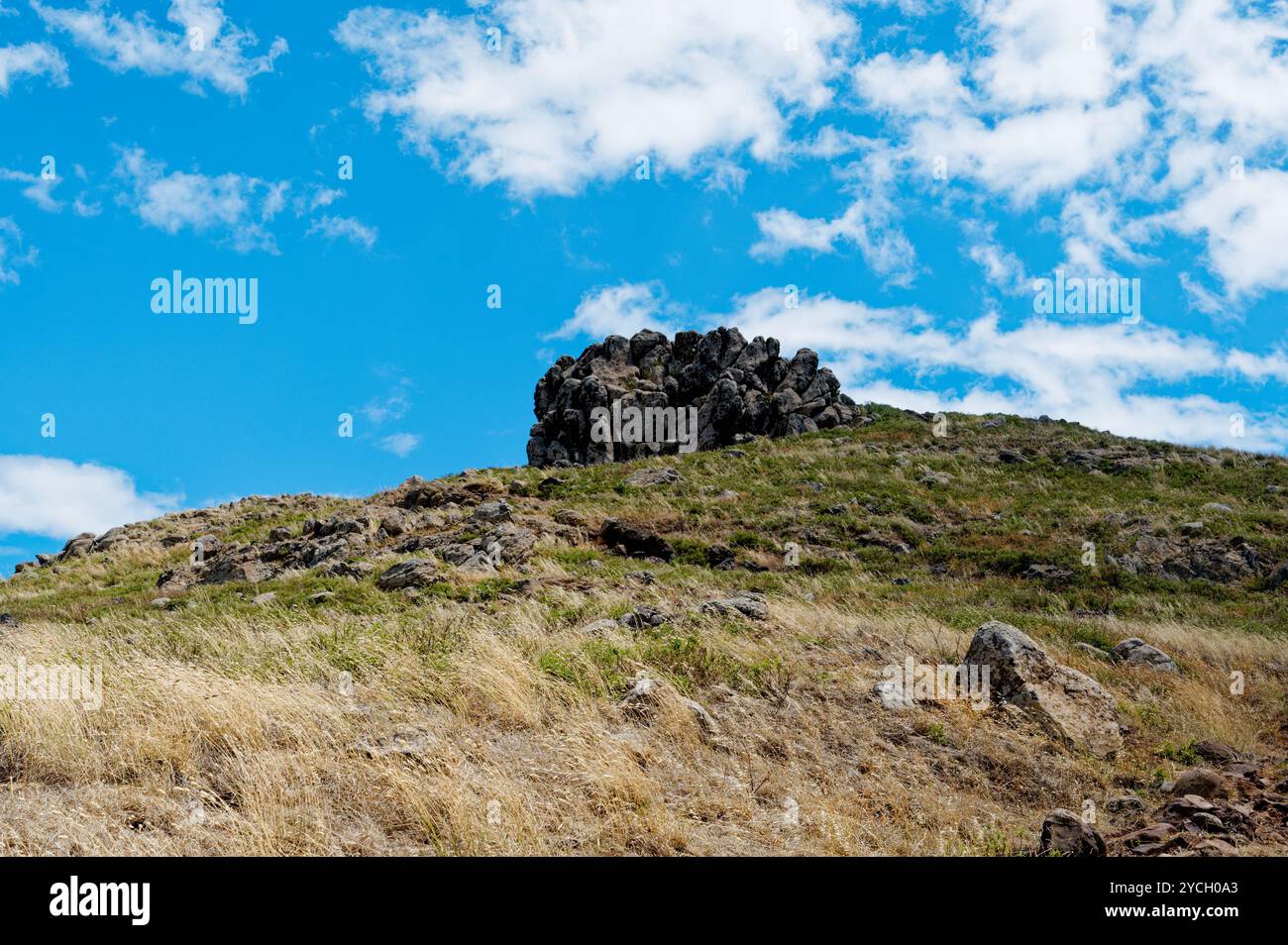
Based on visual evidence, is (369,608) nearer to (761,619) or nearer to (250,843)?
(761,619)

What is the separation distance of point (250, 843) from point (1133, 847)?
6.75 meters

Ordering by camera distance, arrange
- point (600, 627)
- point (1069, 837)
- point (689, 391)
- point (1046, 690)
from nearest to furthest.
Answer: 1. point (1069, 837)
2. point (1046, 690)
3. point (600, 627)
4. point (689, 391)

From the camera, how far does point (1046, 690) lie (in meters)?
10.4

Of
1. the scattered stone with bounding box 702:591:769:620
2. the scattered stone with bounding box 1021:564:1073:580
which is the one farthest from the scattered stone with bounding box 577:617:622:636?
the scattered stone with bounding box 1021:564:1073:580

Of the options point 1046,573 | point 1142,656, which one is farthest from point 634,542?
point 1142,656

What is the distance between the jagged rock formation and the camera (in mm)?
55031

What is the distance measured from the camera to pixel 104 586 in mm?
26844

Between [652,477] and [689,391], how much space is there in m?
23.9

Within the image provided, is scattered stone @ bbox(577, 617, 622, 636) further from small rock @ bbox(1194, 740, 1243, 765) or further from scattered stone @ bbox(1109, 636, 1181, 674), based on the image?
scattered stone @ bbox(1109, 636, 1181, 674)

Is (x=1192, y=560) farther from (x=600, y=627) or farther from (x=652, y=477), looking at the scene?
(x=600, y=627)

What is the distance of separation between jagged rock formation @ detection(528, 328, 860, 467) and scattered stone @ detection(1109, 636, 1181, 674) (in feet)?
125

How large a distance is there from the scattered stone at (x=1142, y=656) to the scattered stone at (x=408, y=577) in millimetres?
13144

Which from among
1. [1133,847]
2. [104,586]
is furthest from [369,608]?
[104,586]
